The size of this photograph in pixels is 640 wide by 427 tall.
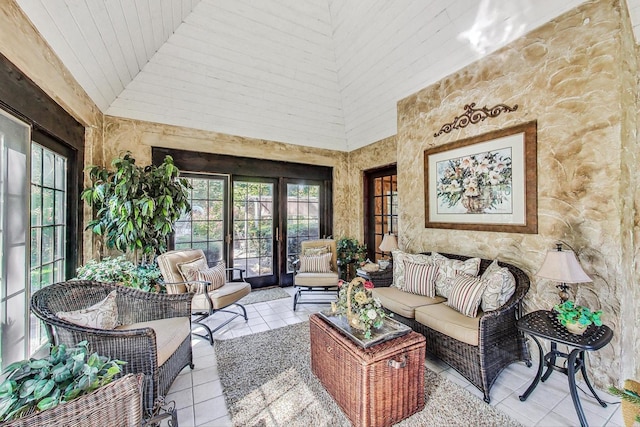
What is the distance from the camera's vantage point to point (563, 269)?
75.7 inches

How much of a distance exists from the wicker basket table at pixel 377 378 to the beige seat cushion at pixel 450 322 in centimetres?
48

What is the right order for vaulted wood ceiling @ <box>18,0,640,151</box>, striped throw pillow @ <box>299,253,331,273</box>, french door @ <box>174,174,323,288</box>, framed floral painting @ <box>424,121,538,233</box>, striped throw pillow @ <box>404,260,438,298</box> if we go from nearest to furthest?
Result: vaulted wood ceiling @ <box>18,0,640,151</box>
framed floral painting @ <box>424,121,538,233</box>
striped throw pillow @ <box>404,260,438,298</box>
striped throw pillow @ <box>299,253,331,273</box>
french door @ <box>174,174,323,288</box>

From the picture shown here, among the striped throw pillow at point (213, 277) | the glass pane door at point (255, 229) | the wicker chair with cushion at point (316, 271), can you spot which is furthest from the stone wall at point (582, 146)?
the glass pane door at point (255, 229)

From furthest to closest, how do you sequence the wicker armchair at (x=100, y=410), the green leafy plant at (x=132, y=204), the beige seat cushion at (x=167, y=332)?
the green leafy plant at (x=132, y=204) < the beige seat cushion at (x=167, y=332) < the wicker armchair at (x=100, y=410)

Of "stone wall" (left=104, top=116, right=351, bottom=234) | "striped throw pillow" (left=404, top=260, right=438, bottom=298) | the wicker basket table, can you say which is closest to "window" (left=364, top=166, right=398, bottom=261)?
"stone wall" (left=104, top=116, right=351, bottom=234)

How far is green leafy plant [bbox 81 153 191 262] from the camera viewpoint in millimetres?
2912

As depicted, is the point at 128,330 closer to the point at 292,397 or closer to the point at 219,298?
the point at 292,397

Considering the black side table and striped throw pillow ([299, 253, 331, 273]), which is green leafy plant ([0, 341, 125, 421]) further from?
striped throw pillow ([299, 253, 331, 273])

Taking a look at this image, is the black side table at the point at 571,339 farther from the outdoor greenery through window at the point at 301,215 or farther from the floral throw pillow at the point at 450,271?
the outdoor greenery through window at the point at 301,215

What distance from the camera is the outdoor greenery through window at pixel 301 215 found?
5.07 meters

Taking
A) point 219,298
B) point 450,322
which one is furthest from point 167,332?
point 450,322

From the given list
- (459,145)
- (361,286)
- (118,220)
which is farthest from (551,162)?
(118,220)

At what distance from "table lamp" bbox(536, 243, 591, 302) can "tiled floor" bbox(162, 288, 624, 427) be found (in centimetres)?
73

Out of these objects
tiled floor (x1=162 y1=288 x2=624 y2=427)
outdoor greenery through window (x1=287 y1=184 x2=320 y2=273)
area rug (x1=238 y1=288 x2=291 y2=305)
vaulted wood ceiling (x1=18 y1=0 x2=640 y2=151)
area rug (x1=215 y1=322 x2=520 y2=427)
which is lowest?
tiled floor (x1=162 y1=288 x2=624 y2=427)
